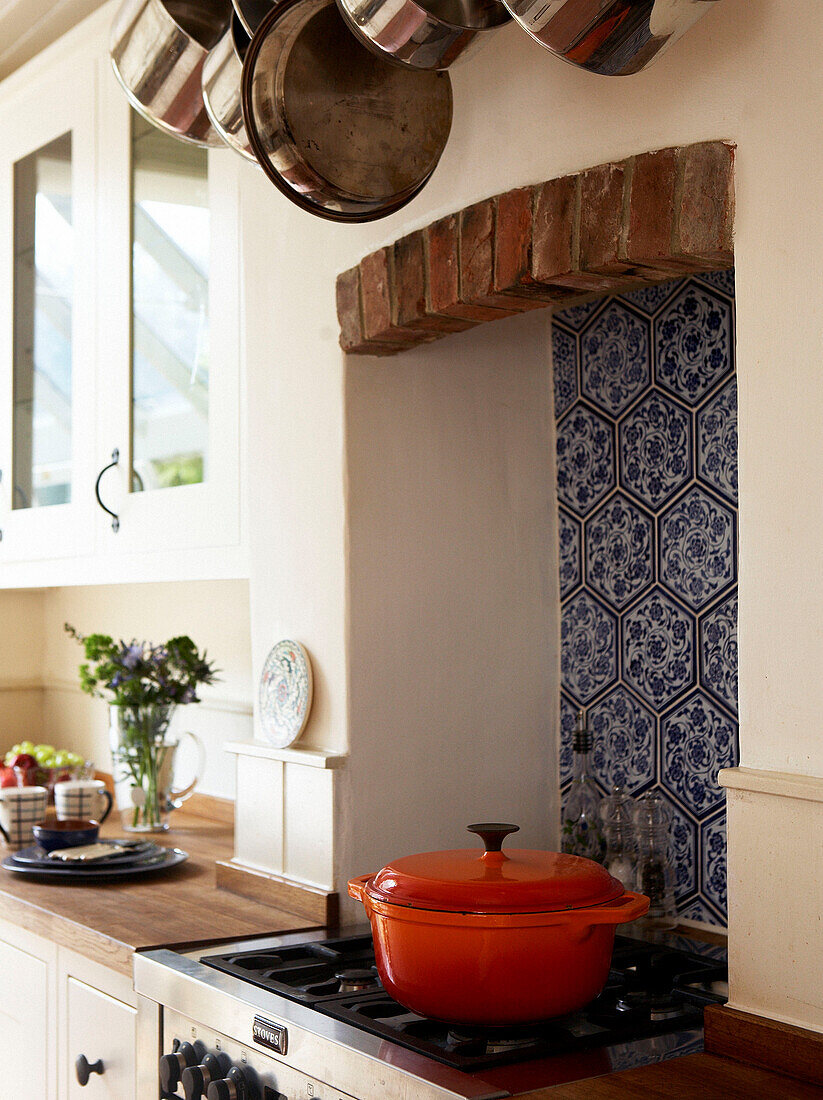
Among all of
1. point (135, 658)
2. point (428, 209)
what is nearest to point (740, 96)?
point (428, 209)

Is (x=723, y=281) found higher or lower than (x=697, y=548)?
higher

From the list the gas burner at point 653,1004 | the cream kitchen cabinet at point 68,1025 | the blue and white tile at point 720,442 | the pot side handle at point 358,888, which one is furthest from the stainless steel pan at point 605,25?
the cream kitchen cabinet at point 68,1025

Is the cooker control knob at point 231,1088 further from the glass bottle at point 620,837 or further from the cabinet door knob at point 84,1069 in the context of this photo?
the glass bottle at point 620,837

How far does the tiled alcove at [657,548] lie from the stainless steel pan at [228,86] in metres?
0.63

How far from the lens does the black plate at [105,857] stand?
209 cm

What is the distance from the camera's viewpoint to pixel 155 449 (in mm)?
2227

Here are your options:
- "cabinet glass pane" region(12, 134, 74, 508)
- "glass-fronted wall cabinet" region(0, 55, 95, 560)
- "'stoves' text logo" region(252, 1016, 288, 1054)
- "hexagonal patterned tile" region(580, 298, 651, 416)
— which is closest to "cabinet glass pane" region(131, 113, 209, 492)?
"glass-fronted wall cabinet" region(0, 55, 95, 560)

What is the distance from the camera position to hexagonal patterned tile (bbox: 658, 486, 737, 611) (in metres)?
1.67

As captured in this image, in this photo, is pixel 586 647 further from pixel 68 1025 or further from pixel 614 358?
pixel 68 1025

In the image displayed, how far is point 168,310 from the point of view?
87.0 inches


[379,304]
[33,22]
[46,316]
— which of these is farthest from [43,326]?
[379,304]

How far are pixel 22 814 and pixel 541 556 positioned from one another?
4.05ft

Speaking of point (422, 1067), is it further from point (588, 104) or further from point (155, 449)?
point (155, 449)

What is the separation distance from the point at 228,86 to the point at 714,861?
1220 mm
